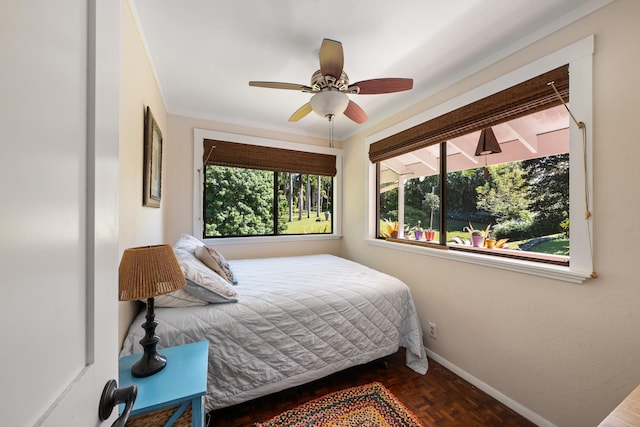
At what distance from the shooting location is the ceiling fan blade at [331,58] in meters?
1.47

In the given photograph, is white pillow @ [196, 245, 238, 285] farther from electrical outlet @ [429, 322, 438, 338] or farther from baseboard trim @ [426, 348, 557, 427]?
baseboard trim @ [426, 348, 557, 427]

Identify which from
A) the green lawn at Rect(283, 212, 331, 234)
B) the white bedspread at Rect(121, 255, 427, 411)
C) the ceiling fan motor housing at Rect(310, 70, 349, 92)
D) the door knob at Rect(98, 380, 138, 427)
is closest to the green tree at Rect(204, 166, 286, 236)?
the green lawn at Rect(283, 212, 331, 234)

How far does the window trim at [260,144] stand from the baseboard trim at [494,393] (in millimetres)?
2018

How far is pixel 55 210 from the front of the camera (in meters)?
0.38

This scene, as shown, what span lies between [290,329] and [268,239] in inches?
72.0

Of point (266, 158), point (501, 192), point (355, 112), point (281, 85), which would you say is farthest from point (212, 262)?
point (501, 192)

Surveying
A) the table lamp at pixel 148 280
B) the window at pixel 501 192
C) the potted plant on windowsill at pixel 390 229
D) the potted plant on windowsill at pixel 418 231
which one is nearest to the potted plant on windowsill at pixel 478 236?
the window at pixel 501 192

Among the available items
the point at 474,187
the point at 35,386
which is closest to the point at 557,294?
the point at 474,187

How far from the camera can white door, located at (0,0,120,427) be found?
11.5 inches

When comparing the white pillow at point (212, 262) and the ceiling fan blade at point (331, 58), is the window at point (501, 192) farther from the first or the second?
the white pillow at point (212, 262)

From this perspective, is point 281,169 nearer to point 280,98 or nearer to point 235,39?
point 280,98

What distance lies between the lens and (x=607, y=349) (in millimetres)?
1308

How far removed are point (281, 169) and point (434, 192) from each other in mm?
1975

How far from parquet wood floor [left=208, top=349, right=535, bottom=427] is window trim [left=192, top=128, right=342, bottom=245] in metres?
1.87
